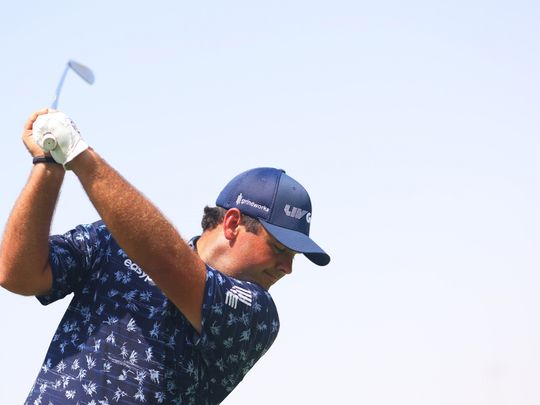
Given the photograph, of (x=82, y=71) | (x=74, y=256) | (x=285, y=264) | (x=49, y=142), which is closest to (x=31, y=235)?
(x=74, y=256)

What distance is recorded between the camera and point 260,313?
26.1ft

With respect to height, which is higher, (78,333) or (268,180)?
(268,180)

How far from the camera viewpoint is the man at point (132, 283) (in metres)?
6.80

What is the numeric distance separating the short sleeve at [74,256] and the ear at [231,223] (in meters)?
0.85

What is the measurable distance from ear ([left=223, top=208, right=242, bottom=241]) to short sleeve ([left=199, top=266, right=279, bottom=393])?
348mm

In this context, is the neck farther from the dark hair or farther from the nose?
the nose

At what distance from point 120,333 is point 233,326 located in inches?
30.7

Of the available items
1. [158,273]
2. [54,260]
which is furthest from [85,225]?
[158,273]

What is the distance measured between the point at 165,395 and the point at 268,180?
5.97 feet

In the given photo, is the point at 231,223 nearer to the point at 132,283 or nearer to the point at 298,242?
the point at 298,242

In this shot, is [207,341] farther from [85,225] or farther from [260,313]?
[85,225]

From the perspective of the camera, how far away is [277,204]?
832 cm

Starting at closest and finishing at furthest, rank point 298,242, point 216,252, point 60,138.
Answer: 1. point 60,138
2. point 216,252
3. point 298,242

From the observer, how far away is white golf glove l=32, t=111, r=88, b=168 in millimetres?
6688
